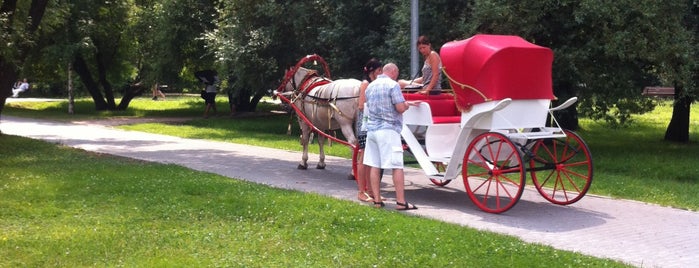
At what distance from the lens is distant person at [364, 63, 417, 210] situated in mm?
9359

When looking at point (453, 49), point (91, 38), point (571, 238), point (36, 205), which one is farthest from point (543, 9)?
point (91, 38)

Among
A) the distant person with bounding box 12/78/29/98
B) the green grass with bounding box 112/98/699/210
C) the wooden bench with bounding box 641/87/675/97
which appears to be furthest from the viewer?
the distant person with bounding box 12/78/29/98

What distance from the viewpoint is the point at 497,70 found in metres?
9.27

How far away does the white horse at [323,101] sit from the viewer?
11.9 meters

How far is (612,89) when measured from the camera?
52.6 feet

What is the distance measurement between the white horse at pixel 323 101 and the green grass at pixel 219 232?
1.94 meters

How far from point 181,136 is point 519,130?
14151 millimetres

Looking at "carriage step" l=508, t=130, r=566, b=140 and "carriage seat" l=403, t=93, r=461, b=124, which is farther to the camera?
"carriage seat" l=403, t=93, r=461, b=124

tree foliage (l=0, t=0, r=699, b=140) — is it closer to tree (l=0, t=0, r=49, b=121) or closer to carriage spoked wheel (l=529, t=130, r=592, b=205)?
tree (l=0, t=0, r=49, b=121)

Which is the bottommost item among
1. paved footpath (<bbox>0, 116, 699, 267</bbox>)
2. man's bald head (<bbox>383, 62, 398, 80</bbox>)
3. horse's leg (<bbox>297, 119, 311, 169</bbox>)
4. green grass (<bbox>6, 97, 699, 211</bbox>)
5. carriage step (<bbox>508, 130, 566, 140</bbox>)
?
green grass (<bbox>6, 97, 699, 211</bbox>)

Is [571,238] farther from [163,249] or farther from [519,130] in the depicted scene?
[163,249]

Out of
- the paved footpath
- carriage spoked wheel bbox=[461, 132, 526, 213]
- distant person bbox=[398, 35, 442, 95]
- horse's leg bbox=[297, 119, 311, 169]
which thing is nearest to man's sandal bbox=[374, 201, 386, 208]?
the paved footpath

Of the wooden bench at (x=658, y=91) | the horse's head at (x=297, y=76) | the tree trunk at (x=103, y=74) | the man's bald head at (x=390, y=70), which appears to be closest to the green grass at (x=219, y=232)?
the man's bald head at (x=390, y=70)

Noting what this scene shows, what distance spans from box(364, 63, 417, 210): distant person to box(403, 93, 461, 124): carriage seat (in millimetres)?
1222
